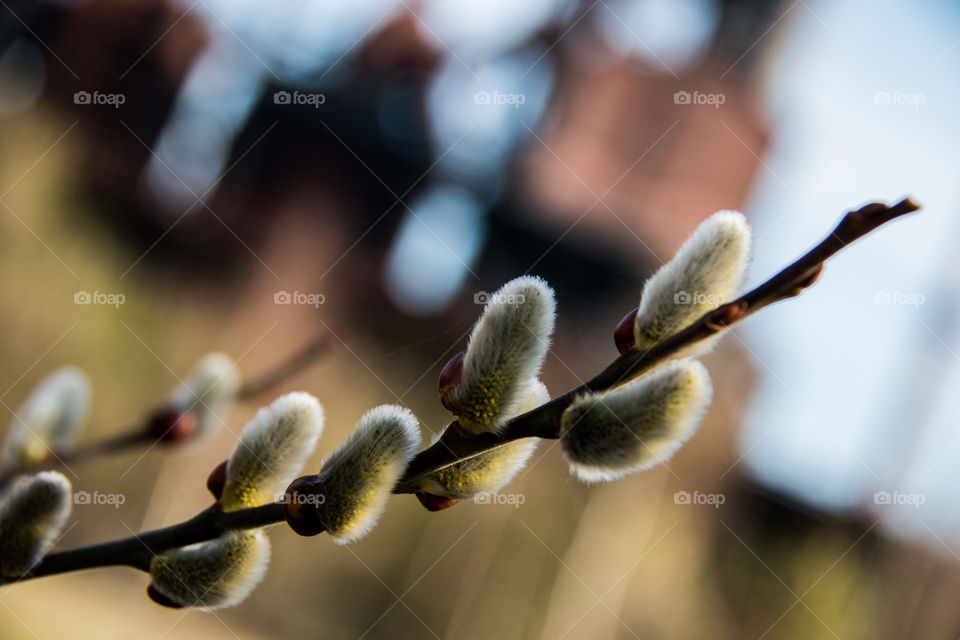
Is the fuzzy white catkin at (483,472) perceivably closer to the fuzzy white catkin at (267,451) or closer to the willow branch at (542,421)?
the willow branch at (542,421)

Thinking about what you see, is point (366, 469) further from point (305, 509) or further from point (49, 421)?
point (49, 421)

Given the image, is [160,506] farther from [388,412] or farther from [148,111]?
[388,412]

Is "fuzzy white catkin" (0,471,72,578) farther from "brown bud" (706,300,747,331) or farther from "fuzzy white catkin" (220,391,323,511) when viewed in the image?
"brown bud" (706,300,747,331)

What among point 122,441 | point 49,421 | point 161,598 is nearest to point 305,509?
point 161,598

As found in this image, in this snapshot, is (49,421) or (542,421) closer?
(542,421)

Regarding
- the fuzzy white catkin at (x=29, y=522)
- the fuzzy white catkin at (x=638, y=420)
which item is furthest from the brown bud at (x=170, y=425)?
the fuzzy white catkin at (x=638, y=420)

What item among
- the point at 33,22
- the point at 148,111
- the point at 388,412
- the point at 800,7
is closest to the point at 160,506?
the point at 148,111
